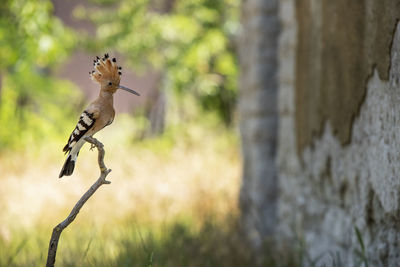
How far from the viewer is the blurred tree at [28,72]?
4.25 meters

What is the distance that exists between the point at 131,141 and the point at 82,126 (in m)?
8.11

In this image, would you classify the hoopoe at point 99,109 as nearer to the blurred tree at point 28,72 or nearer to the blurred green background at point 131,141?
the blurred green background at point 131,141

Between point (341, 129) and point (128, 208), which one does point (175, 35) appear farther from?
point (341, 129)

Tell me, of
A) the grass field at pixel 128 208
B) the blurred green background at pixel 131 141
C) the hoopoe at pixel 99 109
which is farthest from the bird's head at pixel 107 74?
the grass field at pixel 128 208

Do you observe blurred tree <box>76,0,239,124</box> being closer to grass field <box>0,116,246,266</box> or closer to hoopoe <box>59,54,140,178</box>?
grass field <box>0,116,246,266</box>

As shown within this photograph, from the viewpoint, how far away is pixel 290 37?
339 cm

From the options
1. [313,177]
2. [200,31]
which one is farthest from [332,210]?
[200,31]

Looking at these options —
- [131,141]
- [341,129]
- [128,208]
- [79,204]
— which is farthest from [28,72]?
[79,204]

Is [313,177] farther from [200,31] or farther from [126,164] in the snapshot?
[200,31]

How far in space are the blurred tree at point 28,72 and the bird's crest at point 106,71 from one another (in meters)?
2.65

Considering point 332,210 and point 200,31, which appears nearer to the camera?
point 332,210

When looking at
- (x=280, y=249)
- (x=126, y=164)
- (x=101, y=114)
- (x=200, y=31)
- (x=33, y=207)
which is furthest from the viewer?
(x=200, y=31)

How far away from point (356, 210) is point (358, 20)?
84 centimetres

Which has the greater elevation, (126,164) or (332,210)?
(126,164)
